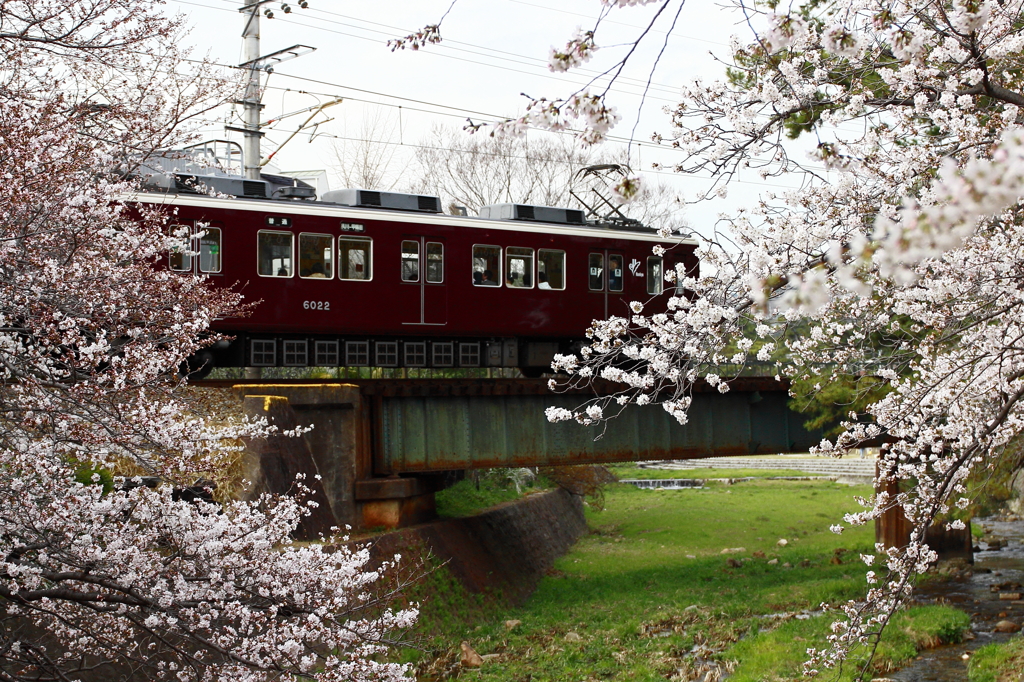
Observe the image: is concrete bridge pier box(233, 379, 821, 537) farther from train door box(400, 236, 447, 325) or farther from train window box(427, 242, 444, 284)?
train window box(427, 242, 444, 284)

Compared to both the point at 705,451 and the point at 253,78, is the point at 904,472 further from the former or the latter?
the point at 253,78

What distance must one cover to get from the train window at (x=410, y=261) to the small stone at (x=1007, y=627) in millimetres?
10275

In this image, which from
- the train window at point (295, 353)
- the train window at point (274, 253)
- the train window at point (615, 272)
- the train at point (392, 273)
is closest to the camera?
the train at point (392, 273)

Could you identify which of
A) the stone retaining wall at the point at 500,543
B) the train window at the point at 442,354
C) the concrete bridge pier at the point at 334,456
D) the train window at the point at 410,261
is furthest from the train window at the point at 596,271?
the stone retaining wall at the point at 500,543

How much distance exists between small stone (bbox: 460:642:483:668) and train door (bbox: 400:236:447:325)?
5675mm

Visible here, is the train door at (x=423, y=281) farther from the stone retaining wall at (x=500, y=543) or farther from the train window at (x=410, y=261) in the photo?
the stone retaining wall at (x=500, y=543)

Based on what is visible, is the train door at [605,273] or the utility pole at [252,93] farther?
the utility pole at [252,93]

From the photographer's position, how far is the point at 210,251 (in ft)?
48.0

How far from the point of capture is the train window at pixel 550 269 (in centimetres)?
1711

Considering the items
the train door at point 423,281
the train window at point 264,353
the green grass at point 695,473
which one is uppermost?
the train door at point 423,281

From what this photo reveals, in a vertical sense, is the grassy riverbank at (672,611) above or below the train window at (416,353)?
below

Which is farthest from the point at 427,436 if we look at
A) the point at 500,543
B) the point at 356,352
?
the point at 500,543

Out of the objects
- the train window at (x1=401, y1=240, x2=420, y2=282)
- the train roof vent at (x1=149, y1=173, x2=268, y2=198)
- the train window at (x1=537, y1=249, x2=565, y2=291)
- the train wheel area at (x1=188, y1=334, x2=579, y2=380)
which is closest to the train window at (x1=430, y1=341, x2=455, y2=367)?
the train wheel area at (x1=188, y1=334, x2=579, y2=380)

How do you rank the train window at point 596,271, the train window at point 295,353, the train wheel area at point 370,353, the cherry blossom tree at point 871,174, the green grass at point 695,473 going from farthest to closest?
the green grass at point 695,473 → the train window at point 596,271 → the train window at point 295,353 → the train wheel area at point 370,353 → the cherry blossom tree at point 871,174
